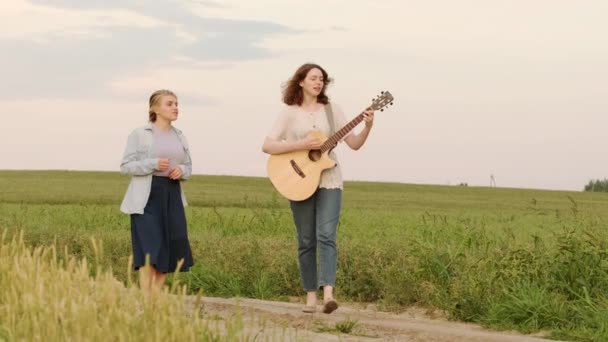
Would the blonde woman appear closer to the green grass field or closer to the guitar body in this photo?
the green grass field

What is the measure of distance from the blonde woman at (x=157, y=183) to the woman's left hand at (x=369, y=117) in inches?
67.2

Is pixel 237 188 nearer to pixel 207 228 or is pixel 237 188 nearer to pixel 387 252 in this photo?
pixel 207 228

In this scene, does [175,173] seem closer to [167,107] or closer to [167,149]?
[167,149]

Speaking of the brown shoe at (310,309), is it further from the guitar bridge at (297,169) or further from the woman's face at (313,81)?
the woman's face at (313,81)

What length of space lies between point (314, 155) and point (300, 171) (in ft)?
0.69

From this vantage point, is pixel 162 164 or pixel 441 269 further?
pixel 441 269

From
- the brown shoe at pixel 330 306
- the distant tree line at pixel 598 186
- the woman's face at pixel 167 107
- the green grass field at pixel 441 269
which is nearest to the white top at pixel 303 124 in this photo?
the brown shoe at pixel 330 306

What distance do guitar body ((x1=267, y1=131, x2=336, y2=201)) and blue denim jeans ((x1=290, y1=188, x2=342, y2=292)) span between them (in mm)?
146

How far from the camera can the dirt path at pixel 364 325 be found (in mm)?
9443

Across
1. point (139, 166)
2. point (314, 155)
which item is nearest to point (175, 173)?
point (139, 166)

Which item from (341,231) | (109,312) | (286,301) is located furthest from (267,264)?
(109,312)

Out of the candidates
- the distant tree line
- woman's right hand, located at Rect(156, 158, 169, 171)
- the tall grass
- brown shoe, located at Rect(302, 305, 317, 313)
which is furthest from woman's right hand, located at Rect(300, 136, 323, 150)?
the distant tree line

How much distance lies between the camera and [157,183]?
10.0m

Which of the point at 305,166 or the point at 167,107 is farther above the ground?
the point at 167,107
